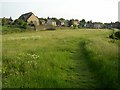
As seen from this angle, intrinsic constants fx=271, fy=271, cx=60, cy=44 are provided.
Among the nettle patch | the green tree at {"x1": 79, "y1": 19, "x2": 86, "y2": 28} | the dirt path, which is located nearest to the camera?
the dirt path

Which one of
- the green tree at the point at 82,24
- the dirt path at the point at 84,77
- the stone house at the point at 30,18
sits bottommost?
the dirt path at the point at 84,77

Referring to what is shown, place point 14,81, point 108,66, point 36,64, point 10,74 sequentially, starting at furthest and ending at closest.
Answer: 1. point 36,64
2. point 108,66
3. point 10,74
4. point 14,81

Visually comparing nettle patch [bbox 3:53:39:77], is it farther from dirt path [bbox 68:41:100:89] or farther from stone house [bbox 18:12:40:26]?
stone house [bbox 18:12:40:26]

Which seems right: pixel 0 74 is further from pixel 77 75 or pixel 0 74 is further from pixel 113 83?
pixel 113 83

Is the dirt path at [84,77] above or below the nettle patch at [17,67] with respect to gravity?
below

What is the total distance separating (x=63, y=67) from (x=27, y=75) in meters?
3.67

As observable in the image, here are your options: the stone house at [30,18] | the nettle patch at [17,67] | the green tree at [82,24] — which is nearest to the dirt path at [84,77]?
the nettle patch at [17,67]

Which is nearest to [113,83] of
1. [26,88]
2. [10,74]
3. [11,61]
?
[26,88]

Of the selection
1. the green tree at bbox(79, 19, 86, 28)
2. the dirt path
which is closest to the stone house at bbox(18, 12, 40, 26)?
the green tree at bbox(79, 19, 86, 28)

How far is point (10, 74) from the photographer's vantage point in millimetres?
12133

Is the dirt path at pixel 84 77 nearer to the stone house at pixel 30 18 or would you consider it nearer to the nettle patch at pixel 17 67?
the nettle patch at pixel 17 67

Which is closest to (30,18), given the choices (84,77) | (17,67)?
(17,67)

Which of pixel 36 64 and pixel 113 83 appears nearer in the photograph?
pixel 113 83

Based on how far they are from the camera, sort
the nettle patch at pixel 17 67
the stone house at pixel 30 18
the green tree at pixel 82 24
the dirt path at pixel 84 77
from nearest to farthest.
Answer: the dirt path at pixel 84 77, the nettle patch at pixel 17 67, the stone house at pixel 30 18, the green tree at pixel 82 24
